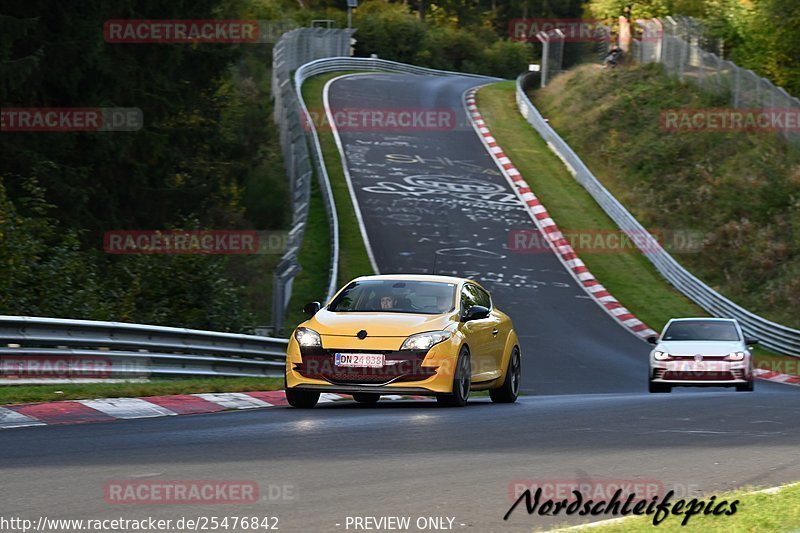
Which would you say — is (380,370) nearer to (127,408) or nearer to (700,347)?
(127,408)

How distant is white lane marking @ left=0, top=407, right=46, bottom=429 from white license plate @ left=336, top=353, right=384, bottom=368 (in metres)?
3.39

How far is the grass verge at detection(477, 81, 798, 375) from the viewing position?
3306 cm

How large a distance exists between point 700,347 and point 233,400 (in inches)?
387

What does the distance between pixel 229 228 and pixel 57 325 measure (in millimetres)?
25687

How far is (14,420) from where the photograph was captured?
11.4m

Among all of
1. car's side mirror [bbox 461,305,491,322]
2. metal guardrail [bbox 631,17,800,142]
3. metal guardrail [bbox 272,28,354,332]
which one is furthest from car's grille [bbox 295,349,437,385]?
metal guardrail [bbox 631,17,800,142]

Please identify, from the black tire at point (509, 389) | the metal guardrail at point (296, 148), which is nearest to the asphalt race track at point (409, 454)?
the black tire at point (509, 389)

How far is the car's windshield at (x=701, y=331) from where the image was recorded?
22125 mm

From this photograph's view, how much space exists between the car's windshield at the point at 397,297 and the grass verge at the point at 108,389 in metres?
1.85

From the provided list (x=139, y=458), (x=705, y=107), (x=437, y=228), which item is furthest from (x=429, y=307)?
(x=705, y=107)

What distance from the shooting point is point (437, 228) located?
38.8 meters

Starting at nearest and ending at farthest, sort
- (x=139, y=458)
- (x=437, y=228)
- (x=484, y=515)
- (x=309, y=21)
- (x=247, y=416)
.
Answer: (x=484, y=515) < (x=139, y=458) < (x=247, y=416) < (x=437, y=228) < (x=309, y=21)

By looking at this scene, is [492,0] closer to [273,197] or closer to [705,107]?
[705,107]

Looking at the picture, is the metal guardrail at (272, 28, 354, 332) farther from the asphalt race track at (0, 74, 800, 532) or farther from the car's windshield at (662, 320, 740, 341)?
the car's windshield at (662, 320, 740, 341)
